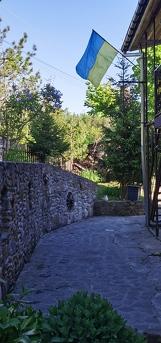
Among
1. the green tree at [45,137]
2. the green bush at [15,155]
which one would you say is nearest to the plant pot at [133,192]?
the green tree at [45,137]

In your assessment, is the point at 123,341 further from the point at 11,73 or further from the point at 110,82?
the point at 110,82

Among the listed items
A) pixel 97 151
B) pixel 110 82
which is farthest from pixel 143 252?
pixel 110 82

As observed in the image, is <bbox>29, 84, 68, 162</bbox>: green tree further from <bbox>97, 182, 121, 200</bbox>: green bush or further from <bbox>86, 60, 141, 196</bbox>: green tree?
<bbox>97, 182, 121, 200</bbox>: green bush

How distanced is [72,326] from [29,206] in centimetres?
665

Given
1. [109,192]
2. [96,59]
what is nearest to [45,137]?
[109,192]

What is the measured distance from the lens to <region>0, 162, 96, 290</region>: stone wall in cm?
731

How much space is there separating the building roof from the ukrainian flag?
916 mm

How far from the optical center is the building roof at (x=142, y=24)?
1008cm

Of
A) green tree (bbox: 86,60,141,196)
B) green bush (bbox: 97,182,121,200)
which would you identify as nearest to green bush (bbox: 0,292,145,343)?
green tree (bbox: 86,60,141,196)

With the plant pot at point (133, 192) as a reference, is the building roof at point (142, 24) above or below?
above

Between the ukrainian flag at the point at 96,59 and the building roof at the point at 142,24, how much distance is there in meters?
0.92

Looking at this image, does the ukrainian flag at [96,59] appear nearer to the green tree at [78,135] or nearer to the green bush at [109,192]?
the green bush at [109,192]

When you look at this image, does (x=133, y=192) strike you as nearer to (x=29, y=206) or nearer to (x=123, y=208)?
(x=123, y=208)

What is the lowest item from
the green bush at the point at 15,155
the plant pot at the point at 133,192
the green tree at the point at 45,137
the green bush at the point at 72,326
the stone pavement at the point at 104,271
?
the stone pavement at the point at 104,271
